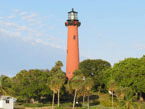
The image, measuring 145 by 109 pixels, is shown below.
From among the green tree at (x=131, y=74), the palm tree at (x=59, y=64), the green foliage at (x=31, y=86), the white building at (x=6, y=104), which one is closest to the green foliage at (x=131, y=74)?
the green tree at (x=131, y=74)

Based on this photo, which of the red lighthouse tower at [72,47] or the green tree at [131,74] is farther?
the red lighthouse tower at [72,47]

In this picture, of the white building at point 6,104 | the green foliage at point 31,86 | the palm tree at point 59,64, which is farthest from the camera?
the palm tree at point 59,64

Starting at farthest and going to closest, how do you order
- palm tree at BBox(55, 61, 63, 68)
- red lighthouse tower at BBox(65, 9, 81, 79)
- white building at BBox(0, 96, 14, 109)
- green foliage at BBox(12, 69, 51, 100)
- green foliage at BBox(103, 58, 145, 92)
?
palm tree at BBox(55, 61, 63, 68) → red lighthouse tower at BBox(65, 9, 81, 79) → green foliage at BBox(103, 58, 145, 92) → green foliage at BBox(12, 69, 51, 100) → white building at BBox(0, 96, 14, 109)

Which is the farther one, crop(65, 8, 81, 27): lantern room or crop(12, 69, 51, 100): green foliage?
crop(65, 8, 81, 27): lantern room

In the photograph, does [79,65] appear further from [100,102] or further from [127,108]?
[127,108]

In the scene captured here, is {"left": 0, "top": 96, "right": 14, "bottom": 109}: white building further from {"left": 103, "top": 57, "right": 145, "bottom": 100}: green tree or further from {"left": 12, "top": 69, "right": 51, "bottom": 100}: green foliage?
{"left": 103, "top": 57, "right": 145, "bottom": 100}: green tree

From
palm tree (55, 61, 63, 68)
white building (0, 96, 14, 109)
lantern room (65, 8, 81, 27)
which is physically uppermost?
lantern room (65, 8, 81, 27)

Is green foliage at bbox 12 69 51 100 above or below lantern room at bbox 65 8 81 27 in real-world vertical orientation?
below

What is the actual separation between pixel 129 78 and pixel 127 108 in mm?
18270

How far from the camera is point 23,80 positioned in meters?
68.1

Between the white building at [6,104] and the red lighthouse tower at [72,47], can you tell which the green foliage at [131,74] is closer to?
the red lighthouse tower at [72,47]

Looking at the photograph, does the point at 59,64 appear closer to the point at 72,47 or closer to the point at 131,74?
the point at 72,47

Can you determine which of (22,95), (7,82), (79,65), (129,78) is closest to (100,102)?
(129,78)

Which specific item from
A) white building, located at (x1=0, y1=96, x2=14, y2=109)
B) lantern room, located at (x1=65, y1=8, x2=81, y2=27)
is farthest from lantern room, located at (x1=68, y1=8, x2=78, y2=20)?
white building, located at (x1=0, y1=96, x2=14, y2=109)
